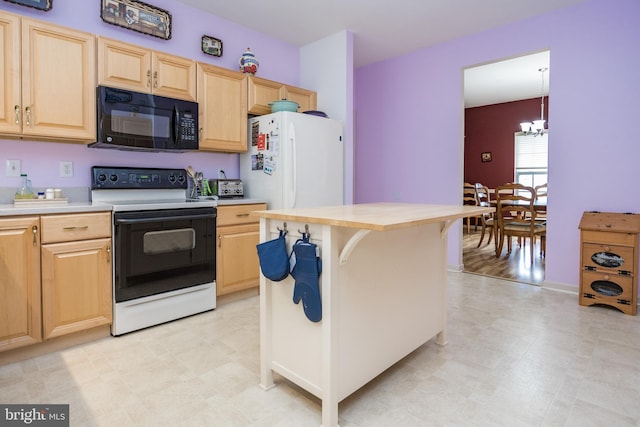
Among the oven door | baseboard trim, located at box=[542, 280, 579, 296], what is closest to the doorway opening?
baseboard trim, located at box=[542, 280, 579, 296]

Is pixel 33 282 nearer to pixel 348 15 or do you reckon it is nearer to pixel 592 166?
pixel 348 15

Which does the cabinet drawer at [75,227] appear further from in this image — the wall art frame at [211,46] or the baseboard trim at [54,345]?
the wall art frame at [211,46]

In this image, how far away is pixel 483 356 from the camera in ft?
7.08

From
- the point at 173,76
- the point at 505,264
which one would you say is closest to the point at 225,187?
the point at 173,76

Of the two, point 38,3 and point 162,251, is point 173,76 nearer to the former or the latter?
point 38,3

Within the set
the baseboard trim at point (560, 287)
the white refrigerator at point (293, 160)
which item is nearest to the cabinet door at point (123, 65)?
the white refrigerator at point (293, 160)

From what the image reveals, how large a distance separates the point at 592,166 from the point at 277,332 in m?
3.23

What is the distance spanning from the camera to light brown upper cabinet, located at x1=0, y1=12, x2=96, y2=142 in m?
2.19

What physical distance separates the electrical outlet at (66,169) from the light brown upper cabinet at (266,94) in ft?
5.05

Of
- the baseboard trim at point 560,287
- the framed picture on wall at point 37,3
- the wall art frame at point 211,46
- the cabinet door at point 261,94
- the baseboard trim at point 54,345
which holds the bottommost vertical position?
the baseboard trim at point 54,345

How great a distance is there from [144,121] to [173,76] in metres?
0.46

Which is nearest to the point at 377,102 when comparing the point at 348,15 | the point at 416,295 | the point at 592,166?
the point at 348,15

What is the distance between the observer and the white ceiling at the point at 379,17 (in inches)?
131

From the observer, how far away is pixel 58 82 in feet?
7.75
